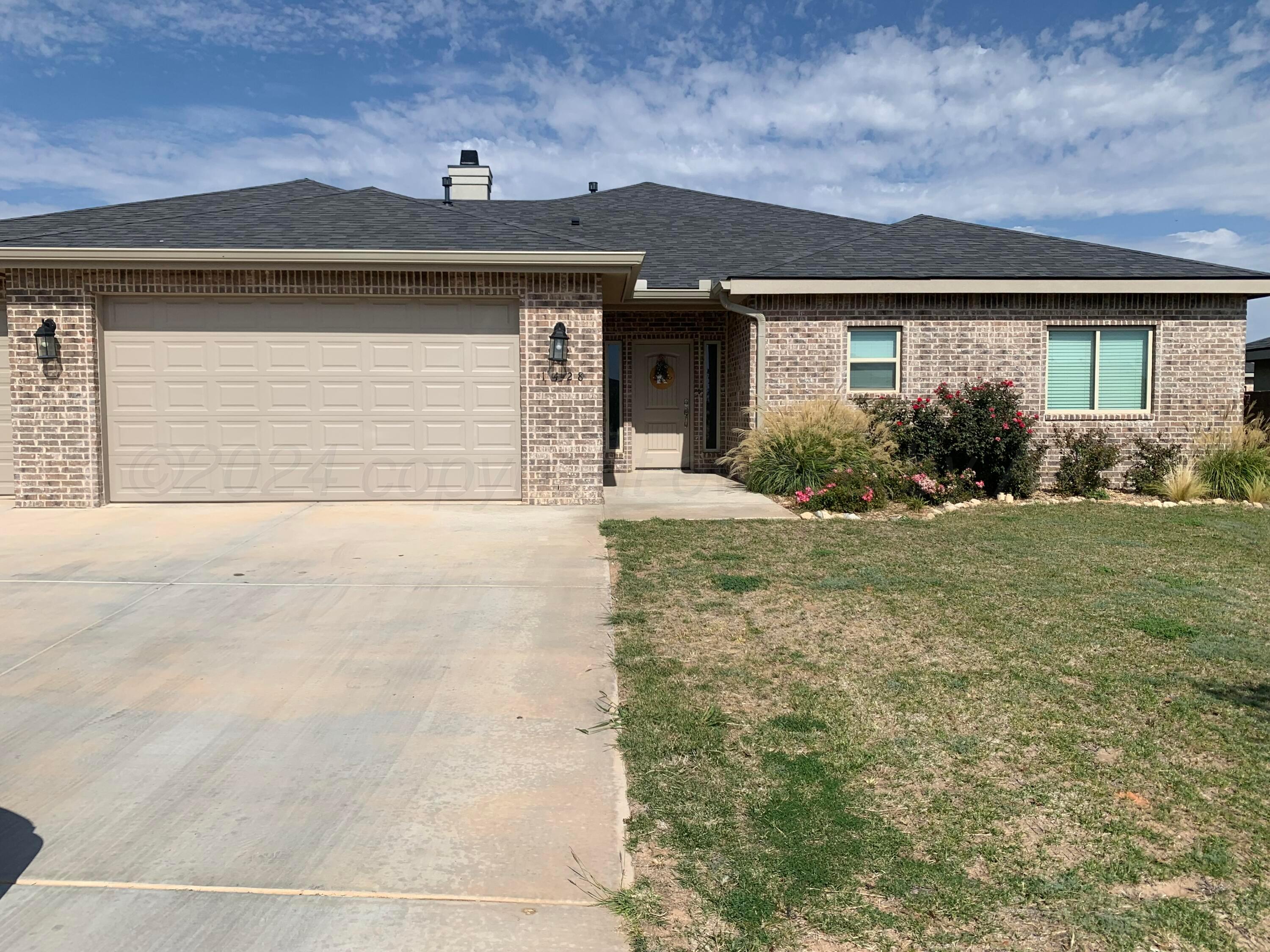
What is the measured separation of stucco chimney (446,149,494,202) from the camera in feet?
60.9

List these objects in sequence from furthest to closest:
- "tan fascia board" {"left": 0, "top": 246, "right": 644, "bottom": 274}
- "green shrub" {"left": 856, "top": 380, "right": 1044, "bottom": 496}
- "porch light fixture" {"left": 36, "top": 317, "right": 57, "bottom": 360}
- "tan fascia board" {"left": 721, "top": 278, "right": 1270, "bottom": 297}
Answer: "tan fascia board" {"left": 721, "top": 278, "right": 1270, "bottom": 297}, "green shrub" {"left": 856, "top": 380, "right": 1044, "bottom": 496}, "porch light fixture" {"left": 36, "top": 317, "right": 57, "bottom": 360}, "tan fascia board" {"left": 0, "top": 246, "right": 644, "bottom": 274}

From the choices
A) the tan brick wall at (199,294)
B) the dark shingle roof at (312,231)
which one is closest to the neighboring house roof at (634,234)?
the dark shingle roof at (312,231)

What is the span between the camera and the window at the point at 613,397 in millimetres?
15531

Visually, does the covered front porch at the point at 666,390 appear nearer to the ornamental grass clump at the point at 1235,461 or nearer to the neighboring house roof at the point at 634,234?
the neighboring house roof at the point at 634,234

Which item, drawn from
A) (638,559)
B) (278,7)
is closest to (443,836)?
(638,559)

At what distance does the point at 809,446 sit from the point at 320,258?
637 centimetres

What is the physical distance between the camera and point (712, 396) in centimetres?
1573

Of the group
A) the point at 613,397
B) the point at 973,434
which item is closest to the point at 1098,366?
the point at 973,434

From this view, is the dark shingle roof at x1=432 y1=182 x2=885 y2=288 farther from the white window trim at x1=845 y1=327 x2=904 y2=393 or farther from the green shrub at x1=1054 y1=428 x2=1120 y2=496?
the green shrub at x1=1054 y1=428 x2=1120 y2=496

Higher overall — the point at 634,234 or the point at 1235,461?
the point at 634,234

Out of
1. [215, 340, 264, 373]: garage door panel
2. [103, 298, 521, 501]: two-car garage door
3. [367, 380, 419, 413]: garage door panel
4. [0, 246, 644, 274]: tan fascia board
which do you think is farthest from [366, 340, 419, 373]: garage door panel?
[215, 340, 264, 373]: garage door panel

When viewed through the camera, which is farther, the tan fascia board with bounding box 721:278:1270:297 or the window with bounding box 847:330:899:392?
the window with bounding box 847:330:899:392

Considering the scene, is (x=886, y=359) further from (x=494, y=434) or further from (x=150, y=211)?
(x=150, y=211)

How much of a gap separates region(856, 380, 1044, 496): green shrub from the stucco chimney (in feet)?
34.1
